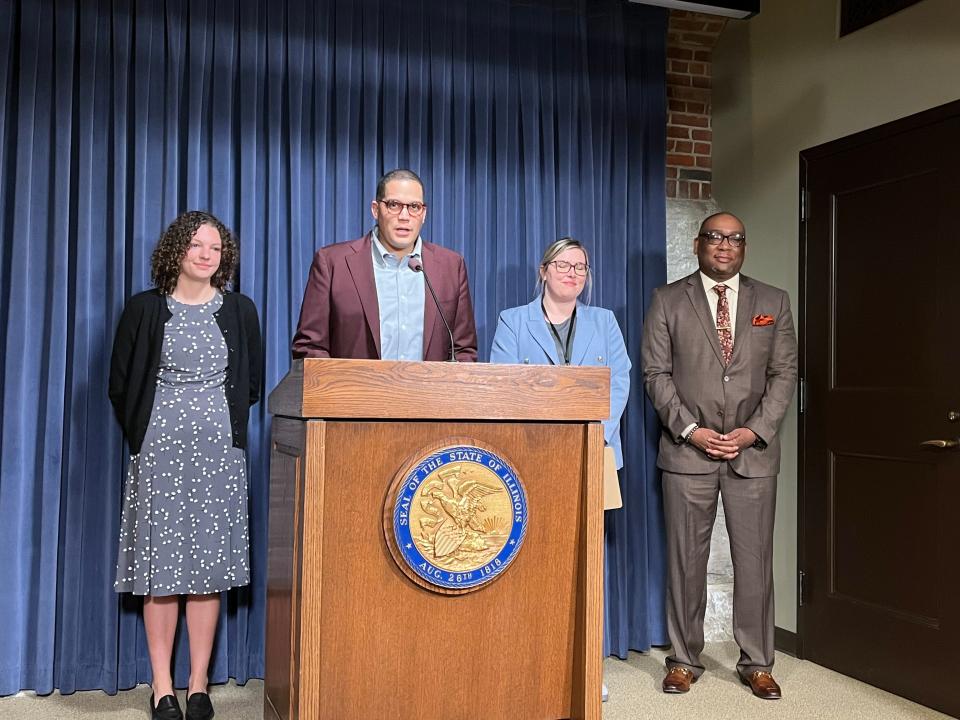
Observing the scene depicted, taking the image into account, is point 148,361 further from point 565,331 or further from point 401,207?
Answer: point 565,331

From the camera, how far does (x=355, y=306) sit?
3020 mm

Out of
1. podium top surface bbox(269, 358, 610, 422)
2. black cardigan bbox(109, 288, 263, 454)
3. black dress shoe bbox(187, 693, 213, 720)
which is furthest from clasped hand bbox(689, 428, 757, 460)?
black dress shoe bbox(187, 693, 213, 720)

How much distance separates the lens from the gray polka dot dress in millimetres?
3229

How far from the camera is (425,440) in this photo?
6.91ft

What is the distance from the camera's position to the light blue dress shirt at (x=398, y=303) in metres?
2.98

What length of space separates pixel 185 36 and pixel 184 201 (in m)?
0.67

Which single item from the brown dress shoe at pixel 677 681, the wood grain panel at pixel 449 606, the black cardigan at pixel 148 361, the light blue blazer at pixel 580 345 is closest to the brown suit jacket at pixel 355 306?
the black cardigan at pixel 148 361

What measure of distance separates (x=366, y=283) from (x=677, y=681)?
198 centimetres

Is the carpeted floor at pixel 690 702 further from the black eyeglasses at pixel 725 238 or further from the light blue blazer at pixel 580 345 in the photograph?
the black eyeglasses at pixel 725 238

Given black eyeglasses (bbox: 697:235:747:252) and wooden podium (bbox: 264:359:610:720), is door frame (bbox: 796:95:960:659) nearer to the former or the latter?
black eyeglasses (bbox: 697:235:747:252)

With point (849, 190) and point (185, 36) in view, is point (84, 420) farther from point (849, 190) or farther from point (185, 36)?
point (849, 190)

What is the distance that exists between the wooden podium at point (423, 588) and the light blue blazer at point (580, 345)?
4.61 feet

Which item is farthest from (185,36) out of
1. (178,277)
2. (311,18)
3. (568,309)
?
(568,309)

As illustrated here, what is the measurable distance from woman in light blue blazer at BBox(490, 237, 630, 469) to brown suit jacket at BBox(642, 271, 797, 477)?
21 cm
